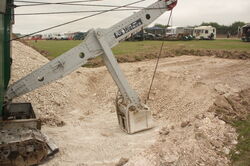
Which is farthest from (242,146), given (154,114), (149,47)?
(149,47)

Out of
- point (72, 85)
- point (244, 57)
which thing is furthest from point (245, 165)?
point (244, 57)

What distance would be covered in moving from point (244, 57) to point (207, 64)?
279 cm

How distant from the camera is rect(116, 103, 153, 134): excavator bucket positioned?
8.86m

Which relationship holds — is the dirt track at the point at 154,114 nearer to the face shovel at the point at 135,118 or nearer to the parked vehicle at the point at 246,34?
the face shovel at the point at 135,118

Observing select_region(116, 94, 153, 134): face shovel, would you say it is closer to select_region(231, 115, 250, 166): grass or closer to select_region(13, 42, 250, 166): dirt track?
select_region(13, 42, 250, 166): dirt track

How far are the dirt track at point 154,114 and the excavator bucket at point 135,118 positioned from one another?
20 cm

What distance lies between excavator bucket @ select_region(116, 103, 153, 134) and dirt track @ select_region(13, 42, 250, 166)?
0.20 meters

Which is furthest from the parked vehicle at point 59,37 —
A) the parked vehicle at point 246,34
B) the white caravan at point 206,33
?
the parked vehicle at point 246,34

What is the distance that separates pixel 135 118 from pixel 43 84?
263 centimetres

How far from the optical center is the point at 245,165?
680 centimetres

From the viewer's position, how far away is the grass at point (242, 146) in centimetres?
696

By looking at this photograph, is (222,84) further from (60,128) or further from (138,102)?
(60,128)

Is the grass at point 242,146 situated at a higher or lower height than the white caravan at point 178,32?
lower

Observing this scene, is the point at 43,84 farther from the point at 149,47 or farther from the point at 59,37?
the point at 59,37
